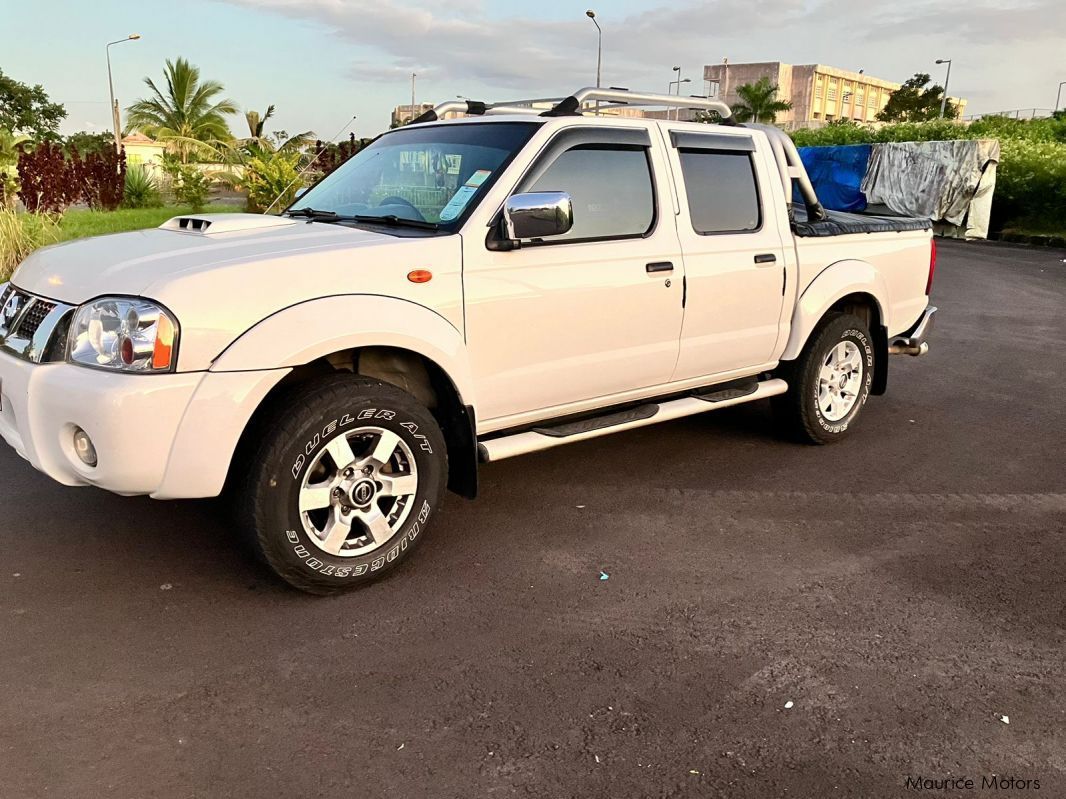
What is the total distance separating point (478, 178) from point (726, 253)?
1.53 m

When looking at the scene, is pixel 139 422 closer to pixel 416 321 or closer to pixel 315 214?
pixel 416 321

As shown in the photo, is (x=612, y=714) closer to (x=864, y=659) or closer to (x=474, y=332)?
(x=864, y=659)

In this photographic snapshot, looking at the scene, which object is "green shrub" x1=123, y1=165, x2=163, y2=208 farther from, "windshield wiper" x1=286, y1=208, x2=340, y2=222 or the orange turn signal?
the orange turn signal

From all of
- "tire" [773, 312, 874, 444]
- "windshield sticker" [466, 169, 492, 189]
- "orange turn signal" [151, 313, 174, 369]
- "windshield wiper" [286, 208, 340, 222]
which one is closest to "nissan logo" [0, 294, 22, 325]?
"orange turn signal" [151, 313, 174, 369]

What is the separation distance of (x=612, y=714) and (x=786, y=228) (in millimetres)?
3354

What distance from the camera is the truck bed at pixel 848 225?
5.43 m

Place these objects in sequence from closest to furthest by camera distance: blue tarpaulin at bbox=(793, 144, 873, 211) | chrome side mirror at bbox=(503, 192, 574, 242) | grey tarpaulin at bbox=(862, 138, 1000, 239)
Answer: chrome side mirror at bbox=(503, 192, 574, 242) < grey tarpaulin at bbox=(862, 138, 1000, 239) < blue tarpaulin at bbox=(793, 144, 873, 211)

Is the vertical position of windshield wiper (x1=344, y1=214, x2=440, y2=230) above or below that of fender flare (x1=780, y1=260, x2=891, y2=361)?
above

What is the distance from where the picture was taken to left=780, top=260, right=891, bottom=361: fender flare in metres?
5.42

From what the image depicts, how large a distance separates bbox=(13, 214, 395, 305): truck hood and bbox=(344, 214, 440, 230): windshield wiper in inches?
7.6

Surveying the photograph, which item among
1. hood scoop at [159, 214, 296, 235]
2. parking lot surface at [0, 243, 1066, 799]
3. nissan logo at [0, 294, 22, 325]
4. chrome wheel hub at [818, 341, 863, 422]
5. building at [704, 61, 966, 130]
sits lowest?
parking lot surface at [0, 243, 1066, 799]

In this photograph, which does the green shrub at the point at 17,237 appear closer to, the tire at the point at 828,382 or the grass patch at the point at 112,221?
the grass patch at the point at 112,221

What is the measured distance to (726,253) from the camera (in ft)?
16.1

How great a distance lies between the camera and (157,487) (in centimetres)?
329
